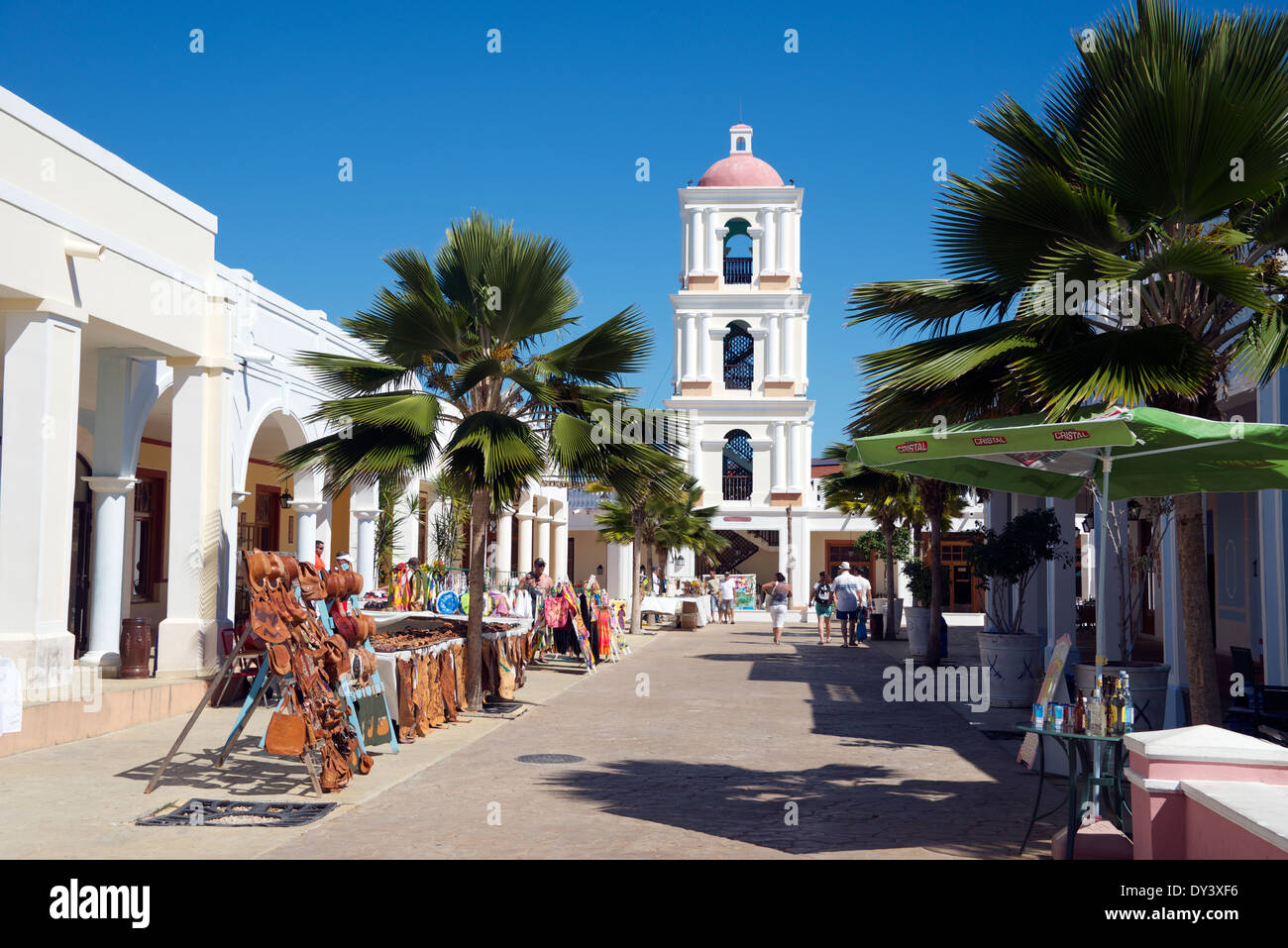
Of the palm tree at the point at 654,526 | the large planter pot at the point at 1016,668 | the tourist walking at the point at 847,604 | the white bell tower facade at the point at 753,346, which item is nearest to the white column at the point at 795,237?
the white bell tower facade at the point at 753,346

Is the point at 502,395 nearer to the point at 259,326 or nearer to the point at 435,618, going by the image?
the point at 435,618

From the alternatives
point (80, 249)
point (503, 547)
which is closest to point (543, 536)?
point (503, 547)

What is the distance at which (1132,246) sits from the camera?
299 inches

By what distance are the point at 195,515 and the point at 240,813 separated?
732 cm

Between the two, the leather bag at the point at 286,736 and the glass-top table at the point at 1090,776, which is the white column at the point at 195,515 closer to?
the leather bag at the point at 286,736

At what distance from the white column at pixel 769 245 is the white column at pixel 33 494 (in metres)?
38.0

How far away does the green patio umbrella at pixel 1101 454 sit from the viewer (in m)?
6.16

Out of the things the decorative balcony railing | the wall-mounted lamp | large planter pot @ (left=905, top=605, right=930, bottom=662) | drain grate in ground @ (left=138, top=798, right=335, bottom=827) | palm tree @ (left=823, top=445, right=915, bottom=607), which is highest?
the decorative balcony railing

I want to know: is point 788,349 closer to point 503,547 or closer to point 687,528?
point 687,528

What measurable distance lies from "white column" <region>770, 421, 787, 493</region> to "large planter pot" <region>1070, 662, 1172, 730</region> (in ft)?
125

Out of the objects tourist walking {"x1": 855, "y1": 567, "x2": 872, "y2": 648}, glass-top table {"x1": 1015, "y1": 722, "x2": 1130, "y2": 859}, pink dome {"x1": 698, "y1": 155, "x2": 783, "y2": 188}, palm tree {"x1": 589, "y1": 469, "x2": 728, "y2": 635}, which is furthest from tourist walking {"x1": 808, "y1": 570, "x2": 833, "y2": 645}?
pink dome {"x1": 698, "y1": 155, "x2": 783, "y2": 188}

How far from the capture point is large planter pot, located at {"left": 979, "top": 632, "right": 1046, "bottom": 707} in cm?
1405

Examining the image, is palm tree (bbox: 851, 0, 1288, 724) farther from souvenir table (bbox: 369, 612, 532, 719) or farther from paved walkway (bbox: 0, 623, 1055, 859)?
souvenir table (bbox: 369, 612, 532, 719)
